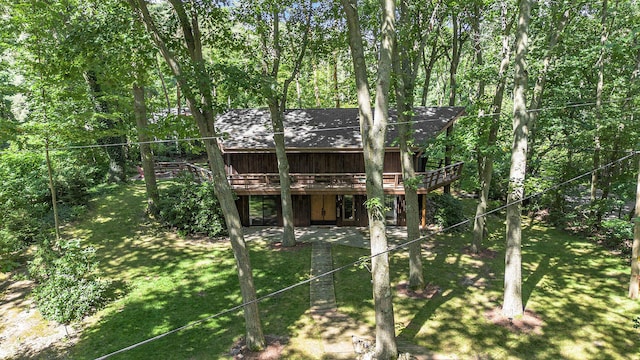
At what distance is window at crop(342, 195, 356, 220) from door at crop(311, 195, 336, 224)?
0.62 metres

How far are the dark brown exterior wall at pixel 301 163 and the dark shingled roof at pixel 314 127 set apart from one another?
1.16 meters

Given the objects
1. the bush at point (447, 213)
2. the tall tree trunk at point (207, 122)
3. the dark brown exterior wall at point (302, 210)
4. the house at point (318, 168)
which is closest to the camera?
the tall tree trunk at point (207, 122)

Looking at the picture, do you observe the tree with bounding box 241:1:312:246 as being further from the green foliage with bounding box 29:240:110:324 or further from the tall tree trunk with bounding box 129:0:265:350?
the green foliage with bounding box 29:240:110:324

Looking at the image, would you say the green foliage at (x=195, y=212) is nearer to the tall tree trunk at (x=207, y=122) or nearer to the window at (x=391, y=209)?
the tall tree trunk at (x=207, y=122)

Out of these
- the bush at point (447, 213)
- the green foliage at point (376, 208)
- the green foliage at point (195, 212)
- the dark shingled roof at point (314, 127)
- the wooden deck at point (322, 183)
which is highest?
the dark shingled roof at point (314, 127)

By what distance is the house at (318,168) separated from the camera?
2025cm

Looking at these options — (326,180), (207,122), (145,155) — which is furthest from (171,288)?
(326,180)

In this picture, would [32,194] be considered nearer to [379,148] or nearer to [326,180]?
[326,180]

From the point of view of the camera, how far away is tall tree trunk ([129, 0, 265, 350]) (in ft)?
29.0

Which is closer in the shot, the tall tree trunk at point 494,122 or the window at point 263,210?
the tall tree trunk at point 494,122

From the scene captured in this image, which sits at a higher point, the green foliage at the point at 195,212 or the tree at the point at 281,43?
the tree at the point at 281,43

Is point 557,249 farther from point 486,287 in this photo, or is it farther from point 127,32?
point 127,32

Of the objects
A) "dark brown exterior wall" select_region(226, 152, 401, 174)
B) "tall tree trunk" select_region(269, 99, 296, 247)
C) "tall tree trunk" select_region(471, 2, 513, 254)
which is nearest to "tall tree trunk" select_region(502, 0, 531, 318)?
"tall tree trunk" select_region(471, 2, 513, 254)

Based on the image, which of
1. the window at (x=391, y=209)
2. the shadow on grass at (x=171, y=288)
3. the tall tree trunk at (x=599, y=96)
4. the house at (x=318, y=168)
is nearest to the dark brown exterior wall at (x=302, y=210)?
the house at (x=318, y=168)
